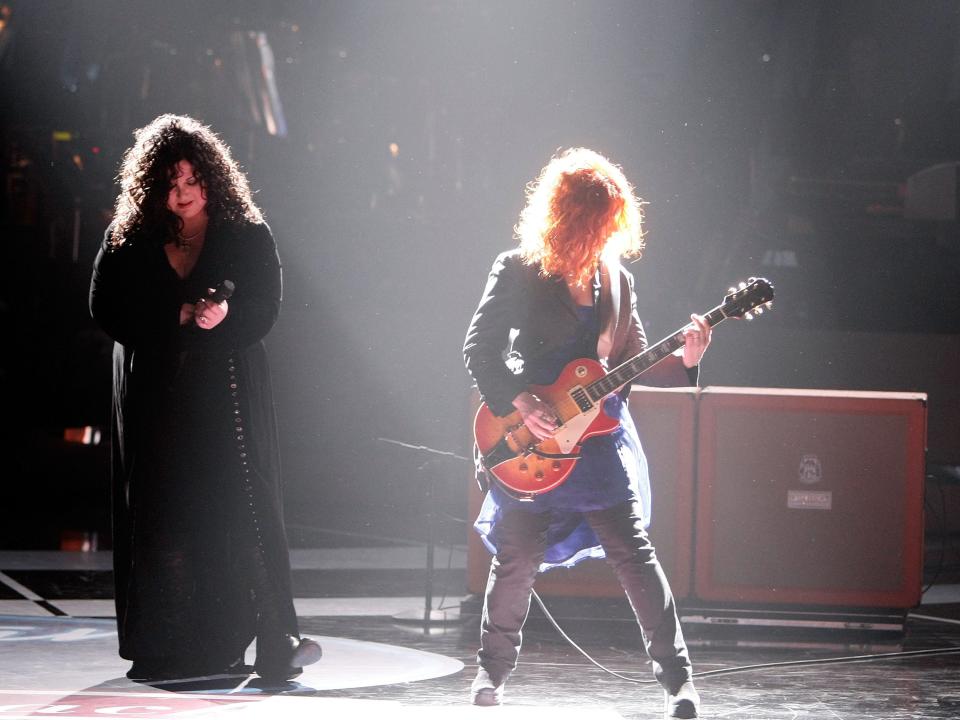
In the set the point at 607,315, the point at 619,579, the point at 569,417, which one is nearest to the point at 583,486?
the point at 569,417

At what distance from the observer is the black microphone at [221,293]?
15.2ft

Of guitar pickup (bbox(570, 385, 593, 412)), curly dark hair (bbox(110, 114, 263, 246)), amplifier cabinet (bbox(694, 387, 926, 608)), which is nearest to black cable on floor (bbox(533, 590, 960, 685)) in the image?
amplifier cabinet (bbox(694, 387, 926, 608))

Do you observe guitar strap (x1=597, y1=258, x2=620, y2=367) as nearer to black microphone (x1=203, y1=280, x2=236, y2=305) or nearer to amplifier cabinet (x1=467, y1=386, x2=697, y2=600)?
black microphone (x1=203, y1=280, x2=236, y2=305)

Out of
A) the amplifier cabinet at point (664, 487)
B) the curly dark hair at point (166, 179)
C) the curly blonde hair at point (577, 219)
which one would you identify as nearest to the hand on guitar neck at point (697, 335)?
the curly blonde hair at point (577, 219)

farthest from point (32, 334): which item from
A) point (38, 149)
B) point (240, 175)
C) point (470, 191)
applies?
point (240, 175)

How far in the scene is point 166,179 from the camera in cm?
477

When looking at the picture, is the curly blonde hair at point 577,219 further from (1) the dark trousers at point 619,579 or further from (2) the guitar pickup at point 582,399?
(1) the dark trousers at point 619,579

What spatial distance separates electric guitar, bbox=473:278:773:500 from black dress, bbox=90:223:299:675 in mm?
948

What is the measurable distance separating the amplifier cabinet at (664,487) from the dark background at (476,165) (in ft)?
2.67

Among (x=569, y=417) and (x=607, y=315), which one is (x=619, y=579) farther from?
(x=607, y=315)

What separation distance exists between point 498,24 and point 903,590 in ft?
17.3

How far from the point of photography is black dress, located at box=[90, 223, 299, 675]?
4699 mm

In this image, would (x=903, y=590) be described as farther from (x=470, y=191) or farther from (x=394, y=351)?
(x=394, y=351)

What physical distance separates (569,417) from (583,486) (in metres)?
0.22
